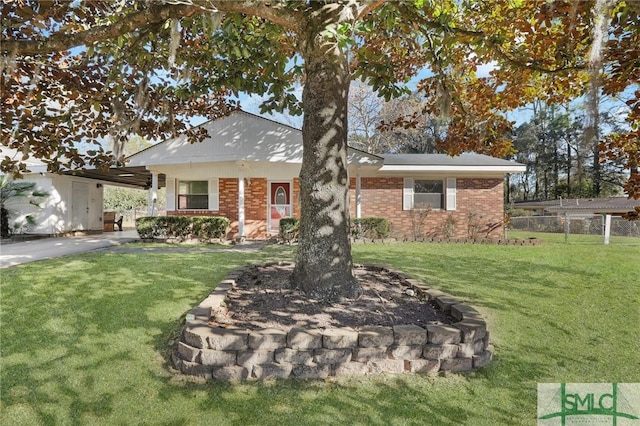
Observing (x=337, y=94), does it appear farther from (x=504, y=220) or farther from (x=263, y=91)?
(x=504, y=220)

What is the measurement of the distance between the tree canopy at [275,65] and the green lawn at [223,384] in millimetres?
1629

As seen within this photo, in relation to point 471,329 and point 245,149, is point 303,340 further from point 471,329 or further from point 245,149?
point 245,149

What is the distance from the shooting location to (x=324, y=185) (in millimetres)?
4445

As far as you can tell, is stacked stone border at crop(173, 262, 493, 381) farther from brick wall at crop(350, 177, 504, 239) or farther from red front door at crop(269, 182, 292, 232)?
brick wall at crop(350, 177, 504, 239)

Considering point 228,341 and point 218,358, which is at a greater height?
point 228,341

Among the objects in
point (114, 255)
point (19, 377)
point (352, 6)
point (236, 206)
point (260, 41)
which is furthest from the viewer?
point (236, 206)

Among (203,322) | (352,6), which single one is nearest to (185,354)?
(203,322)

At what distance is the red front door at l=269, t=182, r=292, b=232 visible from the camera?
15055mm

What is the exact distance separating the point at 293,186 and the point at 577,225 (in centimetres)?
1793

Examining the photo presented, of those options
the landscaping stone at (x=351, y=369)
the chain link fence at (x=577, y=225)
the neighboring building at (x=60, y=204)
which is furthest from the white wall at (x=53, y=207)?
the chain link fence at (x=577, y=225)

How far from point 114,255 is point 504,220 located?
14163mm

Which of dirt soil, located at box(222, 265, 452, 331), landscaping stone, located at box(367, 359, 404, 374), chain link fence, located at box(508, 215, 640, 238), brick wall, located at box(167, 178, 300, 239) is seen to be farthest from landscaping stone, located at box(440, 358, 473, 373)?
chain link fence, located at box(508, 215, 640, 238)

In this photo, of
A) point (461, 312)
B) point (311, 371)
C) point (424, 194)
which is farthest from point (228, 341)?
point (424, 194)

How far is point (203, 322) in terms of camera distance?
11.5ft
